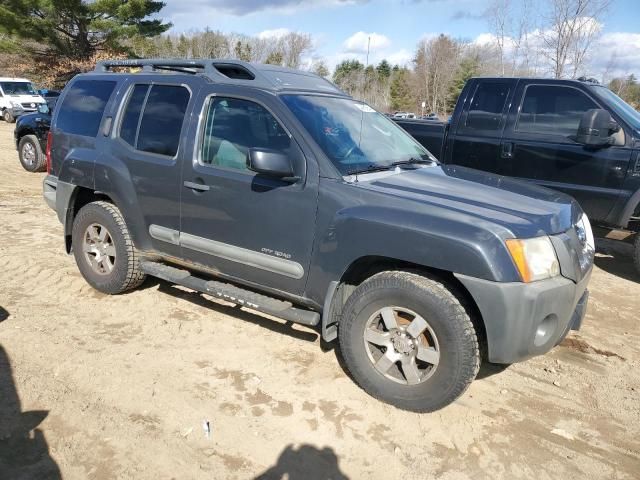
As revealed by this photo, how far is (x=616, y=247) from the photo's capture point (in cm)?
710

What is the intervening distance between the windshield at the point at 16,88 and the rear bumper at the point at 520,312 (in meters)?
27.4

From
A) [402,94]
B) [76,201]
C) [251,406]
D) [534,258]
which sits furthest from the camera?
[402,94]

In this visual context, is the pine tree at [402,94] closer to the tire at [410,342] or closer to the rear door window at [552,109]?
the rear door window at [552,109]

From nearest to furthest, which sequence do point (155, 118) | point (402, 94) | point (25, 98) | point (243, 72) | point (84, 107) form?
1. point (243, 72)
2. point (155, 118)
3. point (84, 107)
4. point (25, 98)
5. point (402, 94)

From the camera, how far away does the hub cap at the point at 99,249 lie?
4.55m

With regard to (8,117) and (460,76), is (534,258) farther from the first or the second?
(460,76)

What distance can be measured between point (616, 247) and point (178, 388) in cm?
621

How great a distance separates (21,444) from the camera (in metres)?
2.76

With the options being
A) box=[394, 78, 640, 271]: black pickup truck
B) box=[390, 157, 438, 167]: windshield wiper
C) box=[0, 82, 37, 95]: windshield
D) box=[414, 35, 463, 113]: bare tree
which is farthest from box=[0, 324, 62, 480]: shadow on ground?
box=[414, 35, 463, 113]: bare tree

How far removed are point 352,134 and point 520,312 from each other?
173 cm

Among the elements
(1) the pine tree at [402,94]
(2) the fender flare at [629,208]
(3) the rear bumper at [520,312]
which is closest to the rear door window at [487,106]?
(2) the fender flare at [629,208]

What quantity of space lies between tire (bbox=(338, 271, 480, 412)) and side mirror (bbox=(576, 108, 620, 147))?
3487 millimetres

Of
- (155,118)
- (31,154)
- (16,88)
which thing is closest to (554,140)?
(155,118)

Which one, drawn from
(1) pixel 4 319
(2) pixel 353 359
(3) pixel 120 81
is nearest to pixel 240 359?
(2) pixel 353 359
